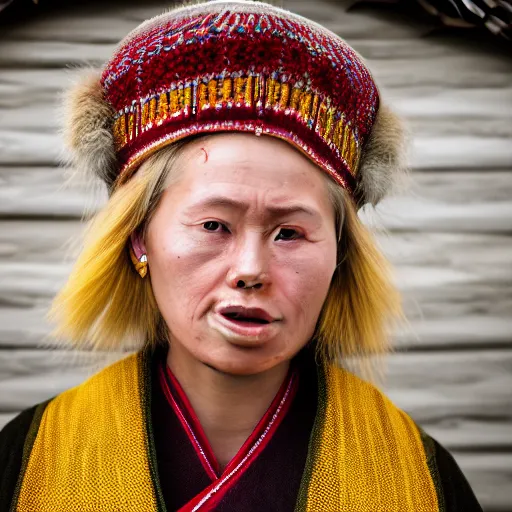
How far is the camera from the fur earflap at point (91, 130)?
4.33ft

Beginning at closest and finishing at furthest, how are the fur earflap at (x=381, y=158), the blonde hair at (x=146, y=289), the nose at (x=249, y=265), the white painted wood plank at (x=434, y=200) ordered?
1. the nose at (x=249, y=265)
2. the blonde hair at (x=146, y=289)
3. the fur earflap at (x=381, y=158)
4. the white painted wood plank at (x=434, y=200)

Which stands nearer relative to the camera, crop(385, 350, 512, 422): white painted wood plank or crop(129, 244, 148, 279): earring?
crop(129, 244, 148, 279): earring

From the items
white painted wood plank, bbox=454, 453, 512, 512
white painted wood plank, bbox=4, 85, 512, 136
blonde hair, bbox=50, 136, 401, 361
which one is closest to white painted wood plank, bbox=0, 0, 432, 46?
white painted wood plank, bbox=4, 85, 512, 136

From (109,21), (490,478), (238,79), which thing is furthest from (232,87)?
(490,478)

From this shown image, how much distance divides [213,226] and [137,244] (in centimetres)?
23

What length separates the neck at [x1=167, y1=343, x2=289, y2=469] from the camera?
130 centimetres

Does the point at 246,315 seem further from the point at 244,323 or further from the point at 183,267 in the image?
the point at 183,267

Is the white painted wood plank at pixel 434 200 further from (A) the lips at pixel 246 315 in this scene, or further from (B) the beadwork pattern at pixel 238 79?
(A) the lips at pixel 246 315

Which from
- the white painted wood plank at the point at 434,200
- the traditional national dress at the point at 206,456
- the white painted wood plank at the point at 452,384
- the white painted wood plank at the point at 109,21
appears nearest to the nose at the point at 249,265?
the traditional national dress at the point at 206,456

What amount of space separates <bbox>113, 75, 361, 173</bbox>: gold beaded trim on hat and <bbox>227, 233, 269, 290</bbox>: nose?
0.25 metres

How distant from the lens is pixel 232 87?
3.85 ft

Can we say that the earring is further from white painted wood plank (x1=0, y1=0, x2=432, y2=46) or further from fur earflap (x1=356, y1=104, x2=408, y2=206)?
white painted wood plank (x1=0, y1=0, x2=432, y2=46)

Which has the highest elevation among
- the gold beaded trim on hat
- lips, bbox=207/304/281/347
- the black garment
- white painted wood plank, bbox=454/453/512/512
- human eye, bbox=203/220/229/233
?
the gold beaded trim on hat

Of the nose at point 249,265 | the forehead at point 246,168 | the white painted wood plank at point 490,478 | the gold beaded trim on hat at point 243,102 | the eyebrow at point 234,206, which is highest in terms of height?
the gold beaded trim on hat at point 243,102
